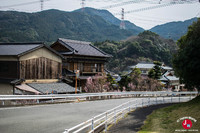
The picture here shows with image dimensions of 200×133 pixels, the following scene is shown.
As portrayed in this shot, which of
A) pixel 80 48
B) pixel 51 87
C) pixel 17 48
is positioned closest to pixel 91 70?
pixel 80 48

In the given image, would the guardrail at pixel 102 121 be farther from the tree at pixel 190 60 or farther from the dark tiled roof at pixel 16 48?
the dark tiled roof at pixel 16 48

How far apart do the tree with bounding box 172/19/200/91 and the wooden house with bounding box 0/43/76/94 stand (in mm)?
15023

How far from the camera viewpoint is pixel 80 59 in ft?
124

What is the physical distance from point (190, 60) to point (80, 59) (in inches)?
756

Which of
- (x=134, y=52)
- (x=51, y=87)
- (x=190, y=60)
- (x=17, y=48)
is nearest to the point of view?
(x=190, y=60)

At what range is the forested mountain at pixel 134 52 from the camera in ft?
314

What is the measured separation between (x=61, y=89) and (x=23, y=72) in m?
4.89

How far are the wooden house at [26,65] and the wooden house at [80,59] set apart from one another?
500 cm

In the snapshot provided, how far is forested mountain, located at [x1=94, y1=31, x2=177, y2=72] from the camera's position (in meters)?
95.8

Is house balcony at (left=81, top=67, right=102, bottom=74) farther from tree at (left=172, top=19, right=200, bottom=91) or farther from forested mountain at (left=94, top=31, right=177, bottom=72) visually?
forested mountain at (left=94, top=31, right=177, bottom=72)

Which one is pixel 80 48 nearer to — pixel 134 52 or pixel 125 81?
pixel 125 81

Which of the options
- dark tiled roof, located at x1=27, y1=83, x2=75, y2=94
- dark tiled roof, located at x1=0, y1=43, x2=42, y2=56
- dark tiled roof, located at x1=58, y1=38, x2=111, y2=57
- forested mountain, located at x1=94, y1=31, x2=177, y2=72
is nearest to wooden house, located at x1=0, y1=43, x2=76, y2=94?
dark tiled roof, located at x1=0, y1=43, x2=42, y2=56

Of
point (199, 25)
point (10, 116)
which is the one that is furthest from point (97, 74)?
point (10, 116)

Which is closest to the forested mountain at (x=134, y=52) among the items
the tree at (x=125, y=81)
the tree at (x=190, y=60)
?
the tree at (x=125, y=81)
